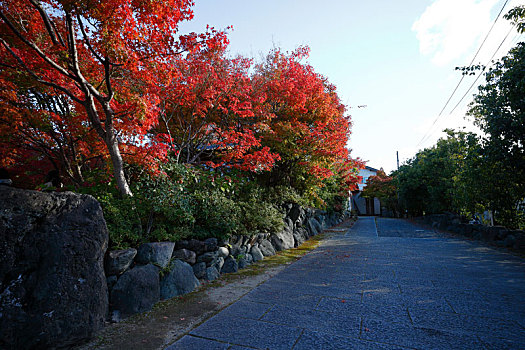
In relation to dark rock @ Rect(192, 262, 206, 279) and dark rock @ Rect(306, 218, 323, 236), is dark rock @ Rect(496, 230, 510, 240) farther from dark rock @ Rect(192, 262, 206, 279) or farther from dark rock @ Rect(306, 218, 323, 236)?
dark rock @ Rect(192, 262, 206, 279)

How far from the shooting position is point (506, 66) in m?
6.27

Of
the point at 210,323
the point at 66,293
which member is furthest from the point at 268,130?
the point at 66,293

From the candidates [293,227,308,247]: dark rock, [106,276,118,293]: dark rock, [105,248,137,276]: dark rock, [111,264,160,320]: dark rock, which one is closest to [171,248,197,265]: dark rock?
[111,264,160,320]: dark rock

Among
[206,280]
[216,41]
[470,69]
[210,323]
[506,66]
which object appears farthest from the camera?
[470,69]

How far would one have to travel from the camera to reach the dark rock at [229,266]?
5.15 metres

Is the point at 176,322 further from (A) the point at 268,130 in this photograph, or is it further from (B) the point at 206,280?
(A) the point at 268,130

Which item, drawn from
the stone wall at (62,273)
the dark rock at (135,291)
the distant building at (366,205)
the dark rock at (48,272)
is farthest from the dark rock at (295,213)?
the distant building at (366,205)

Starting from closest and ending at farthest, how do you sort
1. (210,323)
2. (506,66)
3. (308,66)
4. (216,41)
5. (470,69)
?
(210,323)
(216,41)
(506,66)
(470,69)
(308,66)

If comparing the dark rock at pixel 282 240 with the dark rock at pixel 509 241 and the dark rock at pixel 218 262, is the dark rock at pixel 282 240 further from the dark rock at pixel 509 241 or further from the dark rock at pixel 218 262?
the dark rock at pixel 509 241

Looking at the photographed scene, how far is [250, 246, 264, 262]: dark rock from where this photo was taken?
6191 mm

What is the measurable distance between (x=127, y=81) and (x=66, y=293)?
12.5 ft

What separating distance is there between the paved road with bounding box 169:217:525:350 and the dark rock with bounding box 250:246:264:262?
3.40 feet

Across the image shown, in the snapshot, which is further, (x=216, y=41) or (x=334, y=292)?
(x=216, y=41)

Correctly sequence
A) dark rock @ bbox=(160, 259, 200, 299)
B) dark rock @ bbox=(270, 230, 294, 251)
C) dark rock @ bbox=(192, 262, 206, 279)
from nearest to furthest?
dark rock @ bbox=(160, 259, 200, 299)
dark rock @ bbox=(192, 262, 206, 279)
dark rock @ bbox=(270, 230, 294, 251)
